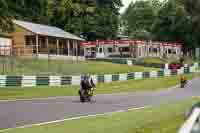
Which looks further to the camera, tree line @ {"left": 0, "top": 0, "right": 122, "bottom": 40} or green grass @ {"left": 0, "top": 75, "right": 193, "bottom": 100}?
tree line @ {"left": 0, "top": 0, "right": 122, "bottom": 40}

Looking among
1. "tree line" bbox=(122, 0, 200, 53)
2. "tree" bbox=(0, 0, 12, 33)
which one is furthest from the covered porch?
"tree line" bbox=(122, 0, 200, 53)

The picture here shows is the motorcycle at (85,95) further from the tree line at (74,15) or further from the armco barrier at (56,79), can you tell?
the tree line at (74,15)

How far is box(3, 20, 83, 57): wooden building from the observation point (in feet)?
202

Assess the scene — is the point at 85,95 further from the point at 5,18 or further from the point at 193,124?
the point at 5,18

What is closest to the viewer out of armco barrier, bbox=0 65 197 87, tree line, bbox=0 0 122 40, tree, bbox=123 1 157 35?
armco barrier, bbox=0 65 197 87

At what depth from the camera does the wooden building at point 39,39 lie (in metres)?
61.5

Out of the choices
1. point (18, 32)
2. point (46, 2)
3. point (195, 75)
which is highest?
point (46, 2)

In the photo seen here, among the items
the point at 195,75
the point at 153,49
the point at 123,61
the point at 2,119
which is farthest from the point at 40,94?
the point at 153,49

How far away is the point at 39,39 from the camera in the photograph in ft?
216

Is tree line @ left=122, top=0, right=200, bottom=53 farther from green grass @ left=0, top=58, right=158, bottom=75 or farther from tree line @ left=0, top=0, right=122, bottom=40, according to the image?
green grass @ left=0, top=58, right=158, bottom=75

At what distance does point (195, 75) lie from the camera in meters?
54.2

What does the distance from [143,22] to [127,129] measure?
116 metres

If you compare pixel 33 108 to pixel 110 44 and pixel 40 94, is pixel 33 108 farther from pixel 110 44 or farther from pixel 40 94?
pixel 110 44

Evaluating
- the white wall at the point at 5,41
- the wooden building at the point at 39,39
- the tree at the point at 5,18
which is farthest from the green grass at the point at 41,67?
the white wall at the point at 5,41
